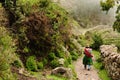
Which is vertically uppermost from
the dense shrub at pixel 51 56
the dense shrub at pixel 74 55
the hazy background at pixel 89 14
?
the dense shrub at pixel 51 56

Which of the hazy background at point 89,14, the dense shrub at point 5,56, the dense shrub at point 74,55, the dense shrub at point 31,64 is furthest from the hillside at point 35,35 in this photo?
the hazy background at point 89,14

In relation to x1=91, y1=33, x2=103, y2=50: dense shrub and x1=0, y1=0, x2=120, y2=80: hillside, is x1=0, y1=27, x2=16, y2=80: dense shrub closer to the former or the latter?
x1=0, y1=0, x2=120, y2=80: hillside

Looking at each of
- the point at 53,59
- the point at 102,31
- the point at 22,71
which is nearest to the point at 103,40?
the point at 102,31

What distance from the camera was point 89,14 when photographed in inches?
2138

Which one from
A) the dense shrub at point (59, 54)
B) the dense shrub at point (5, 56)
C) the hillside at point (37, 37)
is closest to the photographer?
the dense shrub at point (5, 56)

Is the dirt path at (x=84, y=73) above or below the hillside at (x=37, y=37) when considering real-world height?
below

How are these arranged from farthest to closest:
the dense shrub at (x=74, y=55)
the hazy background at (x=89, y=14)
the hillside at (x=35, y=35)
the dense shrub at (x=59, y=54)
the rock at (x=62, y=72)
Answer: the hazy background at (x=89, y=14) → the dense shrub at (x=74, y=55) → the dense shrub at (x=59, y=54) → the hillside at (x=35, y=35) → the rock at (x=62, y=72)

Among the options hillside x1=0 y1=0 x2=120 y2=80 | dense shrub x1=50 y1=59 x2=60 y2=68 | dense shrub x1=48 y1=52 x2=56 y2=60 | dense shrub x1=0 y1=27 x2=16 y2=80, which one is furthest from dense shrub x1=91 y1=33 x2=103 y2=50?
dense shrub x1=0 y1=27 x2=16 y2=80

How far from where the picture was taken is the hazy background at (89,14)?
51.8 m

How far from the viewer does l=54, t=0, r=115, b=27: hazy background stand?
51.8 m

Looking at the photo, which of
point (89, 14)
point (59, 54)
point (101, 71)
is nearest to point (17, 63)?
point (59, 54)

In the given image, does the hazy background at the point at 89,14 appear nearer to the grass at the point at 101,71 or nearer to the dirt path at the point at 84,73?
the grass at the point at 101,71

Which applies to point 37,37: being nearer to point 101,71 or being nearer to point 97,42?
point 101,71

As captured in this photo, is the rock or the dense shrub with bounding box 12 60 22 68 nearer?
the dense shrub with bounding box 12 60 22 68
